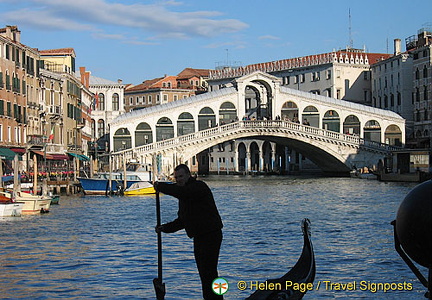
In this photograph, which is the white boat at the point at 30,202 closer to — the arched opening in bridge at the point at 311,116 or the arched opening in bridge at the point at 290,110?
the arched opening in bridge at the point at 290,110

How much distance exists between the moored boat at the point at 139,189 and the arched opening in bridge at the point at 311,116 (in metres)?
19.5

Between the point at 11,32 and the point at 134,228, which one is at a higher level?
the point at 11,32

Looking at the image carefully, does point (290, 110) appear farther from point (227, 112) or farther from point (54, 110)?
point (54, 110)

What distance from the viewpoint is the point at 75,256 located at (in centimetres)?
1305

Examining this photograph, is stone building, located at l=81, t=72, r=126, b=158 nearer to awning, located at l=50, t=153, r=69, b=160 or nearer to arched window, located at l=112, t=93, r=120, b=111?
arched window, located at l=112, t=93, r=120, b=111

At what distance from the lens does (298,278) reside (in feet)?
24.8

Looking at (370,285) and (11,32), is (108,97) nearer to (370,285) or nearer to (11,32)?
(11,32)

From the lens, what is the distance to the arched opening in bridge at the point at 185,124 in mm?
47562

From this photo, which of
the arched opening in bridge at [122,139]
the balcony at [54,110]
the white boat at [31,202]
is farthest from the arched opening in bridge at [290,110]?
the white boat at [31,202]

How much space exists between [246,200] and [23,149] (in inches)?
398

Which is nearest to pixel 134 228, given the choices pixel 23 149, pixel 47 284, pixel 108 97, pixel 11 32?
pixel 47 284

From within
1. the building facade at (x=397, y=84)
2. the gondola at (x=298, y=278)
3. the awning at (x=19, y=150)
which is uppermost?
the building facade at (x=397, y=84)

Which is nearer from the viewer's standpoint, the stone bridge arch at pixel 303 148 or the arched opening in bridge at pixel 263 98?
the stone bridge arch at pixel 303 148

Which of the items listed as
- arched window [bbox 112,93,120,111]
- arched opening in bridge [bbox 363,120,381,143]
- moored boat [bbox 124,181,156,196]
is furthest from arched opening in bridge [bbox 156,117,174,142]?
arched window [bbox 112,93,120,111]
